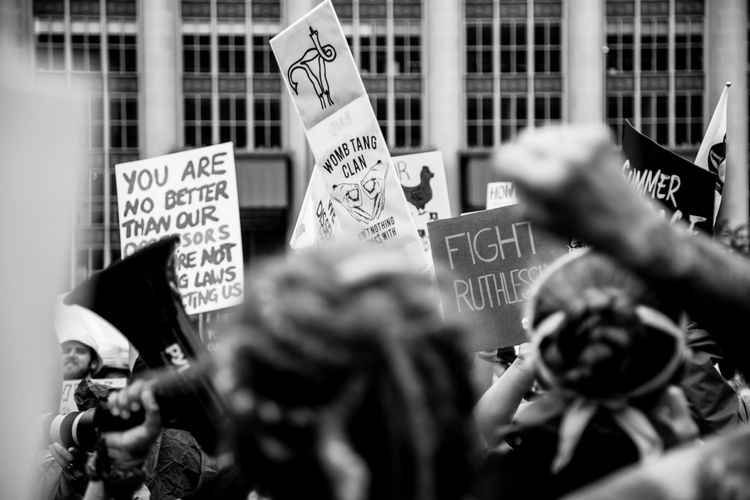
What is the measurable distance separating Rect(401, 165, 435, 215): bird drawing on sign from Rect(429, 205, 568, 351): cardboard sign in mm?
4088

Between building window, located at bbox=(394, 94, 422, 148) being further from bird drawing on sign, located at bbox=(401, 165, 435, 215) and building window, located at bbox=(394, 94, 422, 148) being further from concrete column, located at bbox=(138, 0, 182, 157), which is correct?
bird drawing on sign, located at bbox=(401, 165, 435, 215)

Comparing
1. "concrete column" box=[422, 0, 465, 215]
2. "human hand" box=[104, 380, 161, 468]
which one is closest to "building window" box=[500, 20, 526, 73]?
"concrete column" box=[422, 0, 465, 215]

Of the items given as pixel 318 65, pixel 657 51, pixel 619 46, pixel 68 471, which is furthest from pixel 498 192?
pixel 657 51

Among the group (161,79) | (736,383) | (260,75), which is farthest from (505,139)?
(736,383)

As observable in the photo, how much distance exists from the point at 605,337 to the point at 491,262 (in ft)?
8.49

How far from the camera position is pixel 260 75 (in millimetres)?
34781

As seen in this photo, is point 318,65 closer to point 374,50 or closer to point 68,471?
point 68,471

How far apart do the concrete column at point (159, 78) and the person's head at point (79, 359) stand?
27.0 meters

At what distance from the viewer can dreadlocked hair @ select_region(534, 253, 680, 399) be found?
6.12ft

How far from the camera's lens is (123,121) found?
34656mm

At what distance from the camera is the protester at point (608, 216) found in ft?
4.21

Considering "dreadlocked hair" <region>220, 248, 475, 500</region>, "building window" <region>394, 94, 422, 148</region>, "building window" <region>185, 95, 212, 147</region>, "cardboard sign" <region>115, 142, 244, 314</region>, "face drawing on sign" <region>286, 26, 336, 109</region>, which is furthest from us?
"building window" <region>394, 94, 422, 148</region>

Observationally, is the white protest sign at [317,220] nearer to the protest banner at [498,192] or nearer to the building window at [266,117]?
the protest banner at [498,192]

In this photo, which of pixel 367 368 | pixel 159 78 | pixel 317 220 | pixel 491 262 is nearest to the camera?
pixel 367 368
